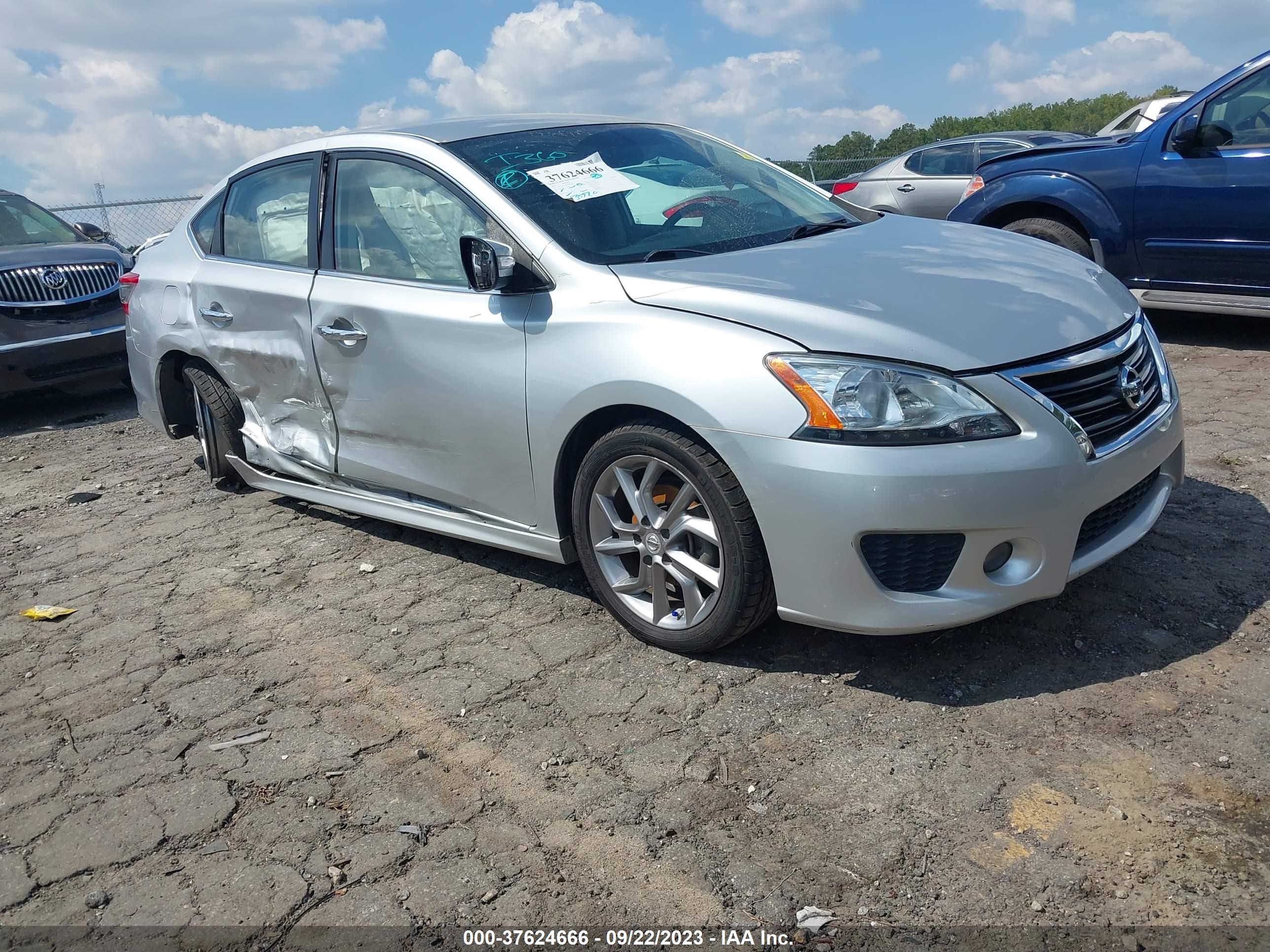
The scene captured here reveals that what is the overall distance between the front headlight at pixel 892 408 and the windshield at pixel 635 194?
906mm

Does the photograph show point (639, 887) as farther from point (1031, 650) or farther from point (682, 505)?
point (1031, 650)

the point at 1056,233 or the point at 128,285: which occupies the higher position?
the point at 128,285

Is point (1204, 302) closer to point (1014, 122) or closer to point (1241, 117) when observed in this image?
point (1241, 117)

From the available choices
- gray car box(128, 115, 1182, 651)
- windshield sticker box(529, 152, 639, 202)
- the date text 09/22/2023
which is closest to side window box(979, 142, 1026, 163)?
gray car box(128, 115, 1182, 651)

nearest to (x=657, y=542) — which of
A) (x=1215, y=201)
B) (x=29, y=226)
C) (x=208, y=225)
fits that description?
(x=208, y=225)

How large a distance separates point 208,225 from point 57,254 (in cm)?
386

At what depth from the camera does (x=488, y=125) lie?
4.12 m

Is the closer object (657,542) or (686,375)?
(686,375)

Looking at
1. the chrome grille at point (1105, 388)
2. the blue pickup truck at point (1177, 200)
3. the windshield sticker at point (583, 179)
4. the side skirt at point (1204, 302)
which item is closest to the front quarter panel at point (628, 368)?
the windshield sticker at point (583, 179)

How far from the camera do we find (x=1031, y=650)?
10.5 feet

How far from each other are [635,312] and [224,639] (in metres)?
1.99

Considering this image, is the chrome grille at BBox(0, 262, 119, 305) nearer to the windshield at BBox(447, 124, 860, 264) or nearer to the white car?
the windshield at BBox(447, 124, 860, 264)

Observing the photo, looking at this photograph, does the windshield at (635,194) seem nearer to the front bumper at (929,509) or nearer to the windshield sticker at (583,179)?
the windshield sticker at (583,179)

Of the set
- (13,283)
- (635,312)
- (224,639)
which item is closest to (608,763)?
(635,312)
